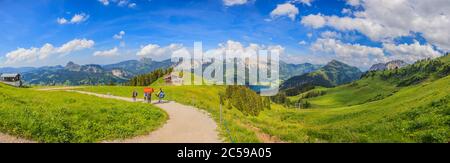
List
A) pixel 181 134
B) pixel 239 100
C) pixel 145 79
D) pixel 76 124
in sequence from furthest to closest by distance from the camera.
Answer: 1. pixel 145 79
2. pixel 239 100
3. pixel 181 134
4. pixel 76 124

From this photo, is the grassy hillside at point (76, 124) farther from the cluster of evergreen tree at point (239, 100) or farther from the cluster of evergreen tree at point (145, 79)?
the cluster of evergreen tree at point (145, 79)

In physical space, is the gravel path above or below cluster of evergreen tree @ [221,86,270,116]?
above

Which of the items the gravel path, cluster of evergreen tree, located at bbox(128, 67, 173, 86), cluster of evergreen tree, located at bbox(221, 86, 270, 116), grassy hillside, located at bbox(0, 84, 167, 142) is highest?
cluster of evergreen tree, located at bbox(128, 67, 173, 86)

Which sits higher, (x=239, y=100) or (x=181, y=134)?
(x=181, y=134)

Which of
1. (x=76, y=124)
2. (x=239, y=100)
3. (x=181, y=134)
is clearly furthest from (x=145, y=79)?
(x=181, y=134)

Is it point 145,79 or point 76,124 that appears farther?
point 145,79

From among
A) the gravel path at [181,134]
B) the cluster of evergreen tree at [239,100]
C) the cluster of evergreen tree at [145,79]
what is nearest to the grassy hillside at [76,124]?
the gravel path at [181,134]

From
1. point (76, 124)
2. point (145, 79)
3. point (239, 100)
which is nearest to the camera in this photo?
point (76, 124)

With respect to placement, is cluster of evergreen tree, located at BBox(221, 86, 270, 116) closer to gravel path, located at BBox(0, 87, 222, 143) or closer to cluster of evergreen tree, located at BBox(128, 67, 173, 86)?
cluster of evergreen tree, located at BBox(128, 67, 173, 86)

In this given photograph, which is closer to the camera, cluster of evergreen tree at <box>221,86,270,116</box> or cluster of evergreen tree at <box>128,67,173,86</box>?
cluster of evergreen tree at <box>221,86,270,116</box>

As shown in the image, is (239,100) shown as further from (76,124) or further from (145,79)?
(76,124)

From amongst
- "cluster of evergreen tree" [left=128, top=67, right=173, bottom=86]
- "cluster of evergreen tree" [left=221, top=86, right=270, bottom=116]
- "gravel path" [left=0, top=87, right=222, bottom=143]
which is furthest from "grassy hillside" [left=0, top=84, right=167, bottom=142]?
"cluster of evergreen tree" [left=128, top=67, right=173, bottom=86]
